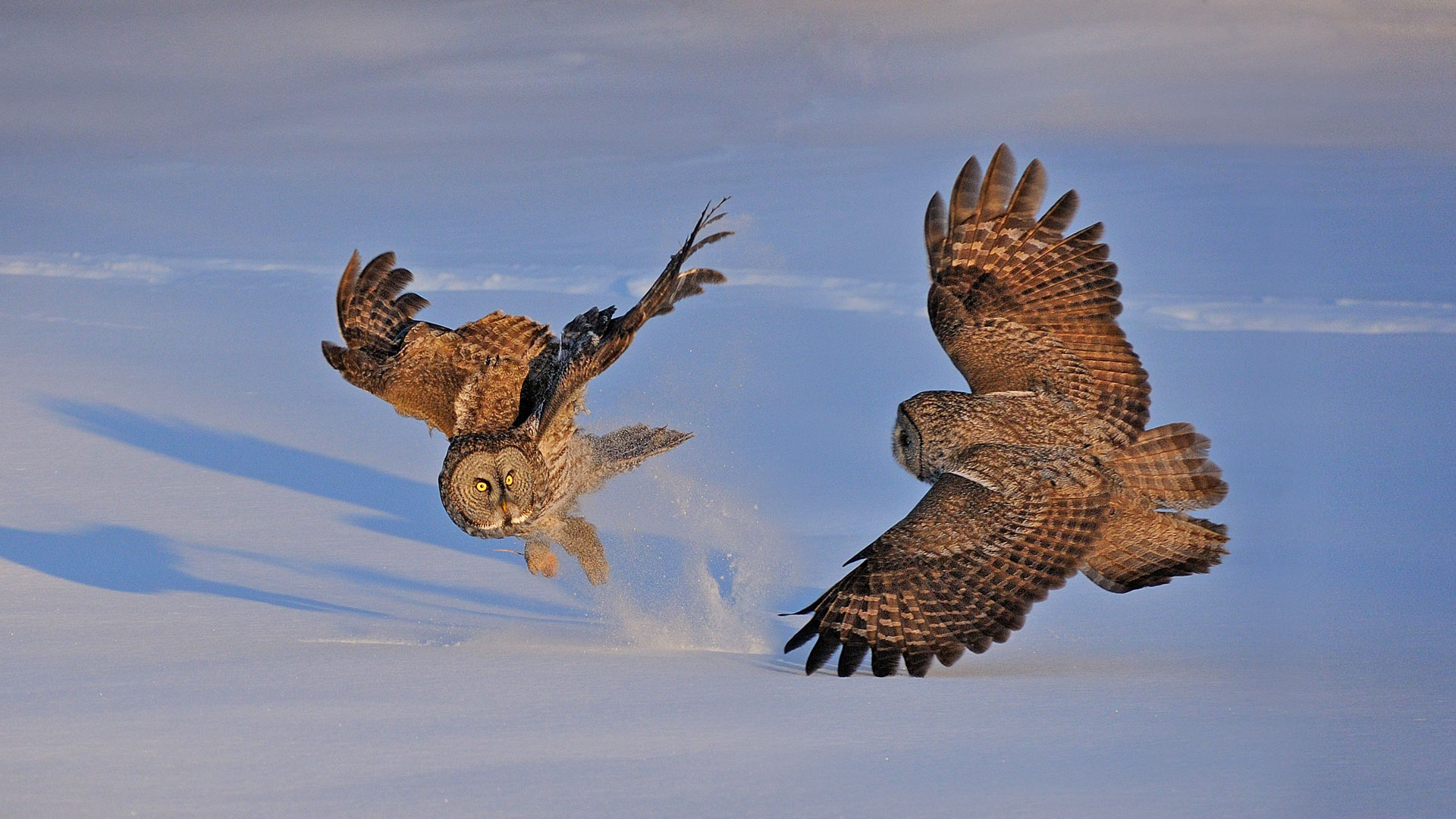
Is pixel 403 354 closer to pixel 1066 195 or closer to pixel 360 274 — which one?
pixel 360 274

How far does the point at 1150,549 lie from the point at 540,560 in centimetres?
362

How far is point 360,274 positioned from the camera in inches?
382

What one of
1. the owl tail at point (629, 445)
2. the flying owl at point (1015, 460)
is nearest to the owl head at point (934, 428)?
the flying owl at point (1015, 460)

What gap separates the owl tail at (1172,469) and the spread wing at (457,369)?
3.63 m

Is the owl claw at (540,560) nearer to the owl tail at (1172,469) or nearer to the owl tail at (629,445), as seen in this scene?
the owl tail at (629,445)

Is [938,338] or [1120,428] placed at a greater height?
[938,338]

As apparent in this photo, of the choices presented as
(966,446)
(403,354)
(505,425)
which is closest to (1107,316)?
(966,446)

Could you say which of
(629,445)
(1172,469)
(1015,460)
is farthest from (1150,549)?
(629,445)

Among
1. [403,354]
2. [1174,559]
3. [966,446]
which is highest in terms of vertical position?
[403,354]

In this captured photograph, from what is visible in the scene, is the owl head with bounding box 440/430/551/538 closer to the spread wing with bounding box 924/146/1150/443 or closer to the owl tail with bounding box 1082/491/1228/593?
the spread wing with bounding box 924/146/1150/443

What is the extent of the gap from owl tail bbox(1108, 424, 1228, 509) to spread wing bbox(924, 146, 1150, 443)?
368 mm

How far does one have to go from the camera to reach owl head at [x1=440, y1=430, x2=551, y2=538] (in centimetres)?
809

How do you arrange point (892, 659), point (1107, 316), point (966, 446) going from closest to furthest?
point (892, 659), point (966, 446), point (1107, 316)

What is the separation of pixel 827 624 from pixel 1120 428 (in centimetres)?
246
